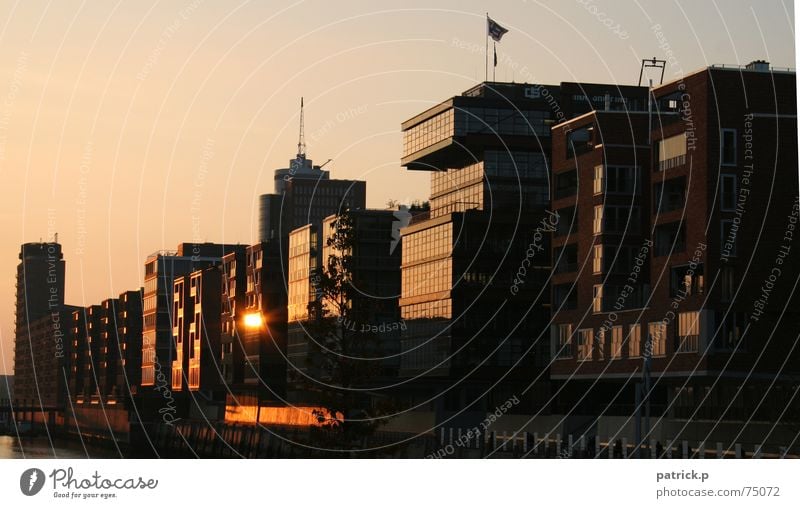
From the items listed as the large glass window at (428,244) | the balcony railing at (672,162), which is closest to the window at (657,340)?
the balcony railing at (672,162)

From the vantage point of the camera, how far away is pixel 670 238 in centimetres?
10062

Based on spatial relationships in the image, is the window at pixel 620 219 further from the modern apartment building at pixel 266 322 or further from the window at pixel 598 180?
the modern apartment building at pixel 266 322

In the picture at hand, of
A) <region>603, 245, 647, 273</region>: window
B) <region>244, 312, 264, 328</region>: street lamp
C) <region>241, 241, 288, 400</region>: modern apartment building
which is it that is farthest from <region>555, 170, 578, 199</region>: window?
<region>244, 312, 264, 328</region>: street lamp

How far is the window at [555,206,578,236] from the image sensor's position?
112 metres

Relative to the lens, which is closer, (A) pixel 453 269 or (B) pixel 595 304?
(B) pixel 595 304

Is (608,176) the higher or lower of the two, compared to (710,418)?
higher

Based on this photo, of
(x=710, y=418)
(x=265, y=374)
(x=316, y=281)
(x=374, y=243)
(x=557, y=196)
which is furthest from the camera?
(x=265, y=374)

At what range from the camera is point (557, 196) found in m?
114

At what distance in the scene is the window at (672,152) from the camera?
324 feet
